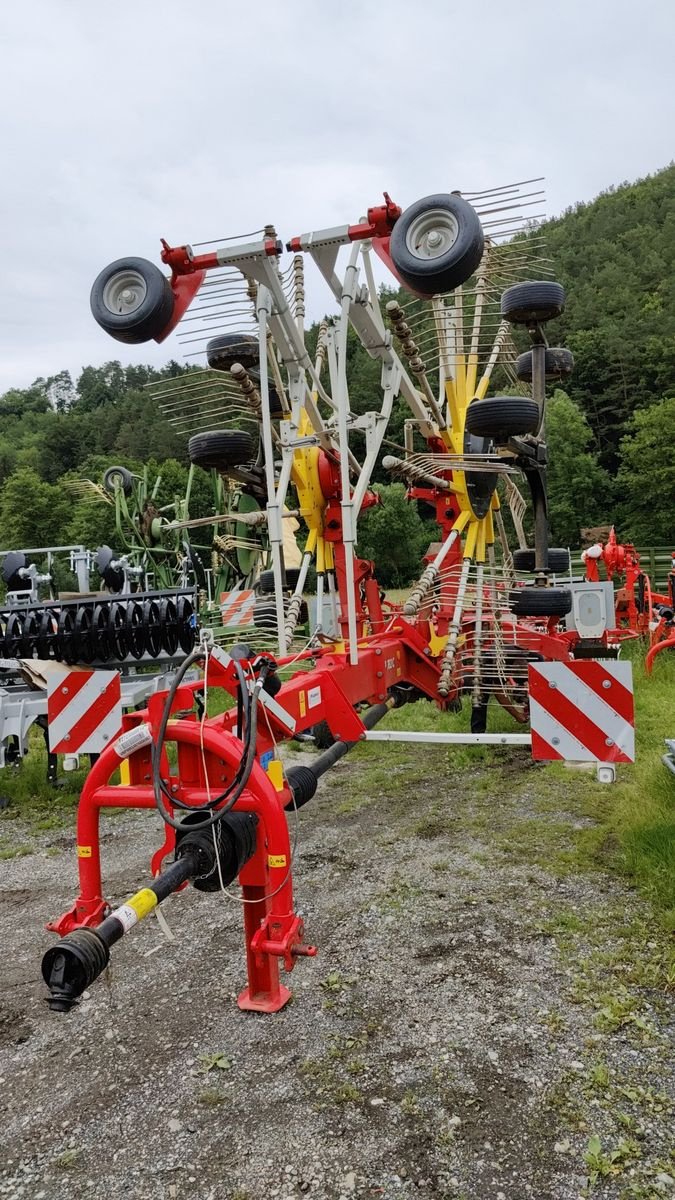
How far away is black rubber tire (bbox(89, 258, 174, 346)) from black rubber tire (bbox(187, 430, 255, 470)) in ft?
4.08

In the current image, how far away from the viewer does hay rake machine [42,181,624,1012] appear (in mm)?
2613

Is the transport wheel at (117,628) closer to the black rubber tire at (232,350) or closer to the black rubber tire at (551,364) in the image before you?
the black rubber tire at (232,350)

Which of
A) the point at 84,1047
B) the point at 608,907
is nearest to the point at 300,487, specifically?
the point at 608,907

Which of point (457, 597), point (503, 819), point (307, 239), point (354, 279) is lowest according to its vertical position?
point (503, 819)

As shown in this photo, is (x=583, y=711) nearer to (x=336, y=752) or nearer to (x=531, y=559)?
(x=336, y=752)

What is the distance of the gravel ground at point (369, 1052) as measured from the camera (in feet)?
7.85

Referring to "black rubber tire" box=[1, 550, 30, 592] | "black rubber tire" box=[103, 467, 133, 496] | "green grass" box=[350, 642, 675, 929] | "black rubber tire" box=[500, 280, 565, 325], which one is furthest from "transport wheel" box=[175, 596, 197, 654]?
"black rubber tire" box=[103, 467, 133, 496]

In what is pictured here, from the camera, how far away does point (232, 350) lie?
4980mm

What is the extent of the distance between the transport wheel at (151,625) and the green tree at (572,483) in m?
36.2

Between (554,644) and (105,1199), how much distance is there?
187 inches

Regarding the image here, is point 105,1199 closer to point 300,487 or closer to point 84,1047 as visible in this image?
point 84,1047

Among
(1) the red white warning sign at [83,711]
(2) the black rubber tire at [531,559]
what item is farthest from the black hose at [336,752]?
(2) the black rubber tire at [531,559]

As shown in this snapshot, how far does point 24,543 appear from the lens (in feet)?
147

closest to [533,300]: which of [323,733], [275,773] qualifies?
[323,733]
